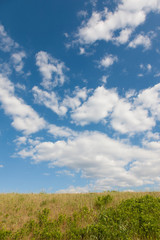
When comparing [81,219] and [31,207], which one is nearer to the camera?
[81,219]

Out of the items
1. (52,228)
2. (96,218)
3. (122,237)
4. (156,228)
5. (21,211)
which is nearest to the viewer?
(122,237)

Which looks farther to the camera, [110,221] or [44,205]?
[44,205]

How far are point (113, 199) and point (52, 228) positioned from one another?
5.46m

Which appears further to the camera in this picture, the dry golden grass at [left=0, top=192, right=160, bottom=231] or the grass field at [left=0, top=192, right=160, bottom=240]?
the dry golden grass at [left=0, top=192, right=160, bottom=231]

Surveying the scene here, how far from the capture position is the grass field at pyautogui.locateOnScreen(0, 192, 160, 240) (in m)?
9.65

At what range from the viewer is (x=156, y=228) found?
940cm

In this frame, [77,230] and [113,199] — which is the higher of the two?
[113,199]

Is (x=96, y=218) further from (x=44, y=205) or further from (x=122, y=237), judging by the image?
(x=44, y=205)

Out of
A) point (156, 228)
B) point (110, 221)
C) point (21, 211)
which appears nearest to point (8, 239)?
point (21, 211)

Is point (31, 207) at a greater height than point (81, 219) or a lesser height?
greater

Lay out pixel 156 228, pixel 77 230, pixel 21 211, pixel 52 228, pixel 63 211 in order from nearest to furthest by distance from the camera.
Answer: pixel 156 228 → pixel 77 230 → pixel 52 228 → pixel 63 211 → pixel 21 211

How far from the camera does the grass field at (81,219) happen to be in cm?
965

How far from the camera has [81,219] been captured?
11.9 m

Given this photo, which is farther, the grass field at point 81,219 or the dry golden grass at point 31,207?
the dry golden grass at point 31,207
